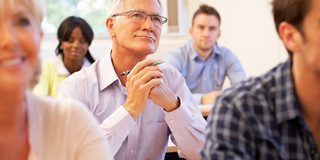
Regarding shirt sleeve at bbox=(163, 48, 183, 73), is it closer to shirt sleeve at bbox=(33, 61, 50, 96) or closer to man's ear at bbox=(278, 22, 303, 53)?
shirt sleeve at bbox=(33, 61, 50, 96)

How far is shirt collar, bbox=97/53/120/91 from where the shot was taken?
1.86 m

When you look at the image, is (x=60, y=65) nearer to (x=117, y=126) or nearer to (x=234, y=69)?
(x=234, y=69)

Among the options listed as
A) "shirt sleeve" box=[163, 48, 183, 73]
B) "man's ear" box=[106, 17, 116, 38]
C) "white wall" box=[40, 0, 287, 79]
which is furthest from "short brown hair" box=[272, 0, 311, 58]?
"white wall" box=[40, 0, 287, 79]

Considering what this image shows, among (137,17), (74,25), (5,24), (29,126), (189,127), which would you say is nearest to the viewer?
(5,24)

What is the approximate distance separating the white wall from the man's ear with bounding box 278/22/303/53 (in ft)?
10.8

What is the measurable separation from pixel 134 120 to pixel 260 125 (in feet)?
2.68

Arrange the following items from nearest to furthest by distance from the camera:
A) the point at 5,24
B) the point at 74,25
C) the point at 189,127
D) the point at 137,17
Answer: the point at 5,24, the point at 189,127, the point at 137,17, the point at 74,25

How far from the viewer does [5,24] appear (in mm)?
876

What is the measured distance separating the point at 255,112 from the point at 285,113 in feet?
0.23

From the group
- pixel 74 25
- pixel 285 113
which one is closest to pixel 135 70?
pixel 285 113

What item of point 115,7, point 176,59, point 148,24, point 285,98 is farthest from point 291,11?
point 176,59

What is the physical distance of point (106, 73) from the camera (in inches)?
74.4

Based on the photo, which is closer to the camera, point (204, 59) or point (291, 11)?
point (291, 11)

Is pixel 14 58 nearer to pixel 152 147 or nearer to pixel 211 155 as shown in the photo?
pixel 211 155
